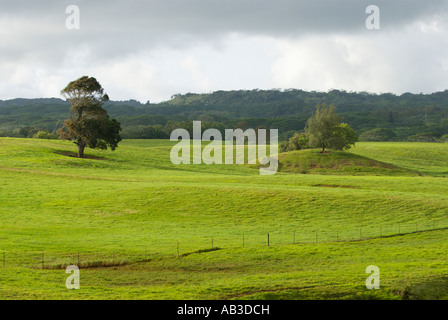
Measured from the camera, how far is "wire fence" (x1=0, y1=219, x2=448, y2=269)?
31.3 metres

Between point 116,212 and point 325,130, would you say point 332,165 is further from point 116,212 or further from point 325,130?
point 116,212

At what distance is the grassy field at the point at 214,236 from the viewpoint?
2528 centimetres

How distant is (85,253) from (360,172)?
219ft

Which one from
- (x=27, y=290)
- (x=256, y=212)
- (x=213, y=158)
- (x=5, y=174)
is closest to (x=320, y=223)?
(x=256, y=212)

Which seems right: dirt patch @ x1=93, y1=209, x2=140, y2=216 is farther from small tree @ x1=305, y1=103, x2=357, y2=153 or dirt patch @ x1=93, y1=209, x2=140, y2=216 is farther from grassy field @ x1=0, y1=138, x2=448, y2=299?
small tree @ x1=305, y1=103, x2=357, y2=153

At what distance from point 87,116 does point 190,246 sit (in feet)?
188

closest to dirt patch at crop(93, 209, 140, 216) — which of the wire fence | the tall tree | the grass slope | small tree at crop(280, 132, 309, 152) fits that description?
the wire fence

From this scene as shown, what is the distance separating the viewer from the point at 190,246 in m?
36.4

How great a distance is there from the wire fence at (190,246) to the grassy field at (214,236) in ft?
0.39

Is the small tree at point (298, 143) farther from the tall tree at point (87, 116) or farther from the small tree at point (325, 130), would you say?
the tall tree at point (87, 116)

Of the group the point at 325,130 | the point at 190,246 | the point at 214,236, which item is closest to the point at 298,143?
the point at 325,130

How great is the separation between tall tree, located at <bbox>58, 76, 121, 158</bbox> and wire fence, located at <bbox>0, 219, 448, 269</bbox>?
52179 mm

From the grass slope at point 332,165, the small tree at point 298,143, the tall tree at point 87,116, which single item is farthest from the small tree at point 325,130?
the tall tree at point 87,116
